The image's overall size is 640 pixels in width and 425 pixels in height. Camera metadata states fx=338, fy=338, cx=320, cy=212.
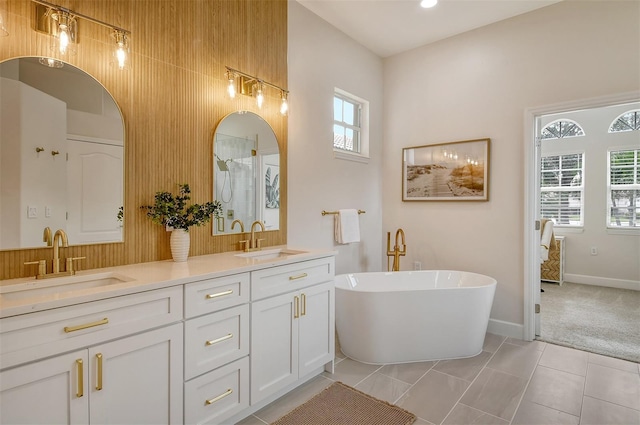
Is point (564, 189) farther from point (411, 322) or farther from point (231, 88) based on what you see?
point (231, 88)

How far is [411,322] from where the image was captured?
2684mm

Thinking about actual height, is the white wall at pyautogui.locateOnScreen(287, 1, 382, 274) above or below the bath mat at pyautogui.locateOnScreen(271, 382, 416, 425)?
above

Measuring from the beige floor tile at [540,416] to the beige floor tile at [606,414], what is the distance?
0.07 metres

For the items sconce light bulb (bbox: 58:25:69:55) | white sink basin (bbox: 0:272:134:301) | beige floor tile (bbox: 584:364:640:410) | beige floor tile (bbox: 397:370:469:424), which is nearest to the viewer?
white sink basin (bbox: 0:272:134:301)

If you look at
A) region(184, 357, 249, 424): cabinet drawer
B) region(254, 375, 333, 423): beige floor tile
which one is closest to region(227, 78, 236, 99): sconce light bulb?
region(184, 357, 249, 424): cabinet drawer

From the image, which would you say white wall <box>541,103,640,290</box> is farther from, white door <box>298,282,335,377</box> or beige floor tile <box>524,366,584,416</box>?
white door <box>298,282,335,377</box>

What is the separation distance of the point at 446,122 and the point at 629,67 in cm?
148

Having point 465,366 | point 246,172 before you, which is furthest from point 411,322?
point 246,172

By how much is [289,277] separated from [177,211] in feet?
2.62

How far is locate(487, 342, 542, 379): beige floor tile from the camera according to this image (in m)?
2.58

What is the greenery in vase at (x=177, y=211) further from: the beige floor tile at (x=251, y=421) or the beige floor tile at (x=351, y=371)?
the beige floor tile at (x=351, y=371)

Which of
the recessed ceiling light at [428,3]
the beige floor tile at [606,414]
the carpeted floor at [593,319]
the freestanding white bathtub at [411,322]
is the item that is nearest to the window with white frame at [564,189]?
the carpeted floor at [593,319]

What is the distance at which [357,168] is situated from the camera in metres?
3.75

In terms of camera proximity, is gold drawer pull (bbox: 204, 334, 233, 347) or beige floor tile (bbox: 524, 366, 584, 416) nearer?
gold drawer pull (bbox: 204, 334, 233, 347)
